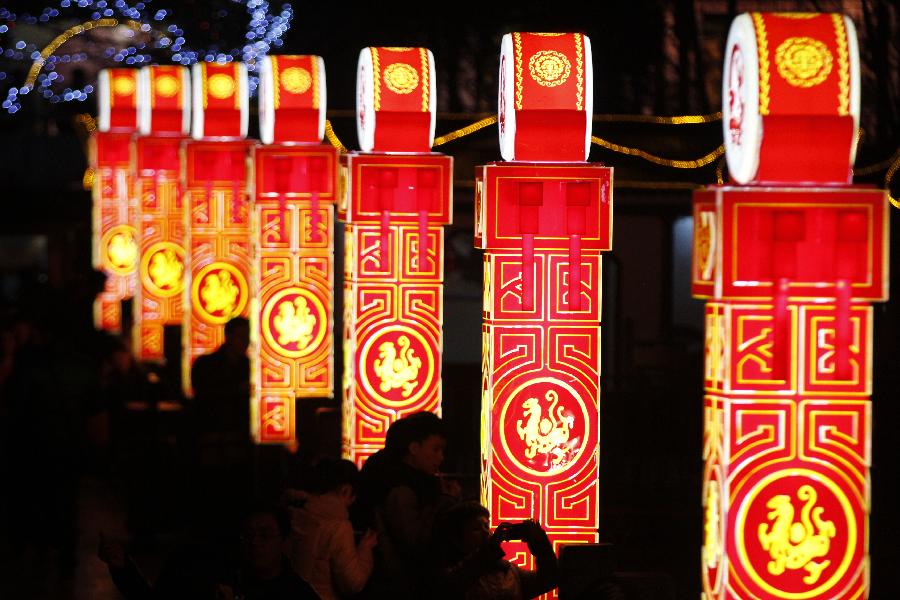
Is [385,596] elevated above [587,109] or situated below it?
below

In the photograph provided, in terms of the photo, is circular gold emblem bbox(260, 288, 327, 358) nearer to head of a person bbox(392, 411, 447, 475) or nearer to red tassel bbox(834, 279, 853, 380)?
head of a person bbox(392, 411, 447, 475)

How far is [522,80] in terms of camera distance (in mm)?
10734

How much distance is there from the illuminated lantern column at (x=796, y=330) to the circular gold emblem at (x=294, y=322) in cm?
830

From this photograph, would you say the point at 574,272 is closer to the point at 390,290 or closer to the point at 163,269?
the point at 390,290

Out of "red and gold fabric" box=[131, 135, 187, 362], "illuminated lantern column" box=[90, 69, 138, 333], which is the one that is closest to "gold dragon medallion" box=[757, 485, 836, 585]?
"red and gold fabric" box=[131, 135, 187, 362]

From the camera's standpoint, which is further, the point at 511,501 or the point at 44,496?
the point at 44,496

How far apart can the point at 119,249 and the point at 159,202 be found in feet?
11.0

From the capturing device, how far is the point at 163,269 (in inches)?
960

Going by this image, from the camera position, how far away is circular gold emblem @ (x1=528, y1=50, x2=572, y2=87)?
10680 millimetres

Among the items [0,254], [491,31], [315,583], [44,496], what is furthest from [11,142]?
[315,583]

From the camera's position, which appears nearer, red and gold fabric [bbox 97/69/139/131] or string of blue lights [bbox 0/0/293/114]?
red and gold fabric [bbox 97/69/139/131]

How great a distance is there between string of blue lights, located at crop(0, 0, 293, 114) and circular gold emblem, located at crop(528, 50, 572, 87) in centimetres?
1796

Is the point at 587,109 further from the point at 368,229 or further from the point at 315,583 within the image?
the point at 315,583

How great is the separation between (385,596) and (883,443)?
9.20 m
